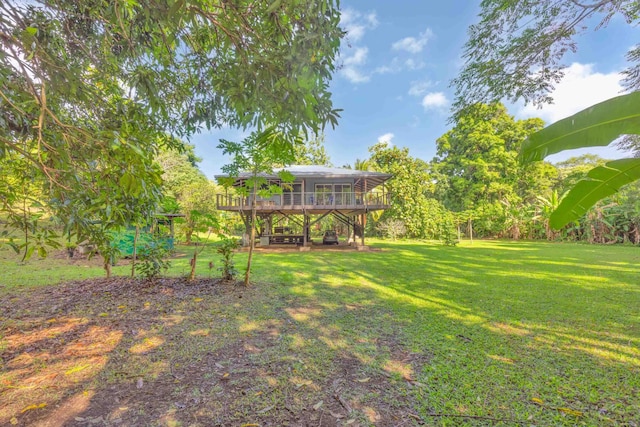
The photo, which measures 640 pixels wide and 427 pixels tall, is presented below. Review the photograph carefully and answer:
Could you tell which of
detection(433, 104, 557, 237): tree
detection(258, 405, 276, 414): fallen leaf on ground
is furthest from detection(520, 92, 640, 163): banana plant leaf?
detection(433, 104, 557, 237): tree

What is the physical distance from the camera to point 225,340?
3.30 meters

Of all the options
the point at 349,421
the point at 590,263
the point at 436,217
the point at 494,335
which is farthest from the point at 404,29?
the point at 436,217

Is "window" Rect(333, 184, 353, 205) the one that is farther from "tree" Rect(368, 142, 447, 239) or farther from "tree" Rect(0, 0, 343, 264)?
"tree" Rect(0, 0, 343, 264)

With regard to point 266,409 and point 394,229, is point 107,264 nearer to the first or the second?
point 266,409

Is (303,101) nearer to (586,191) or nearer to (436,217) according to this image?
(586,191)

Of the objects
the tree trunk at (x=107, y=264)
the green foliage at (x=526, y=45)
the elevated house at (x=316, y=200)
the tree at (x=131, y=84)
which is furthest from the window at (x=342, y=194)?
the tree at (x=131, y=84)

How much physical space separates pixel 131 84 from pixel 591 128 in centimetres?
355

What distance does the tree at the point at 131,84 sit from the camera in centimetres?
196

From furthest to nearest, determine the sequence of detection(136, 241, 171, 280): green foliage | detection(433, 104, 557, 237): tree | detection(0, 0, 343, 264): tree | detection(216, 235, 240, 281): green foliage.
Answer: detection(433, 104, 557, 237): tree, detection(216, 235, 240, 281): green foliage, detection(136, 241, 171, 280): green foliage, detection(0, 0, 343, 264): tree

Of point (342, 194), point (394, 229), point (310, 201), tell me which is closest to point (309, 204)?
point (310, 201)

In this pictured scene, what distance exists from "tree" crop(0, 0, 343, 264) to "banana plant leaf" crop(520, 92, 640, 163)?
4.61 feet

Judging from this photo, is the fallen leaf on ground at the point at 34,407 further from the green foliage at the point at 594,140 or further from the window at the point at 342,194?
the window at the point at 342,194

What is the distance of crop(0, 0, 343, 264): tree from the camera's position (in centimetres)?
196

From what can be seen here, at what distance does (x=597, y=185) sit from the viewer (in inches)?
47.6
